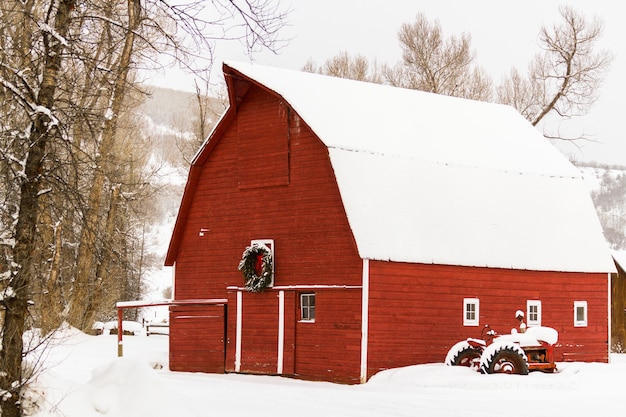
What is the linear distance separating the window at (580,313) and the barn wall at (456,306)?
0.40 ft

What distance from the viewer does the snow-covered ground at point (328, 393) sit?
11633mm

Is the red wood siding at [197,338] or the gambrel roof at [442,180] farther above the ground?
the gambrel roof at [442,180]

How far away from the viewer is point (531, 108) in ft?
137

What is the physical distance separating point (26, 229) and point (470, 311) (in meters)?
12.8

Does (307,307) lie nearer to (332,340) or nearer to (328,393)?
(332,340)

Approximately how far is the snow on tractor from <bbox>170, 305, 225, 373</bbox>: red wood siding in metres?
5.50

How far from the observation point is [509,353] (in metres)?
19.5

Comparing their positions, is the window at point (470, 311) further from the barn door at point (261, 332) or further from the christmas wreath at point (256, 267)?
the christmas wreath at point (256, 267)

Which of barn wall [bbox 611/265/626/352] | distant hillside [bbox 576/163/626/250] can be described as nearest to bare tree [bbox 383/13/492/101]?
barn wall [bbox 611/265/626/352]

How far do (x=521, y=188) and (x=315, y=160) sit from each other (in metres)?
5.65

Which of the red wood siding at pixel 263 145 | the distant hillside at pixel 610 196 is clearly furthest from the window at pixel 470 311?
the distant hillside at pixel 610 196

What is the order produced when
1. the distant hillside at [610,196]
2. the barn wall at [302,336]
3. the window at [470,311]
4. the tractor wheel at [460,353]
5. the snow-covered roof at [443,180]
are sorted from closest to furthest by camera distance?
the tractor wheel at [460,353]
the barn wall at [302,336]
the snow-covered roof at [443,180]
the window at [470,311]
the distant hillside at [610,196]

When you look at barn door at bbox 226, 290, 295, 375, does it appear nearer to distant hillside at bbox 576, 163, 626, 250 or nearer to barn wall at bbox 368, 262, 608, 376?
barn wall at bbox 368, 262, 608, 376

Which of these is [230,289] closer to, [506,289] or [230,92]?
[230,92]
